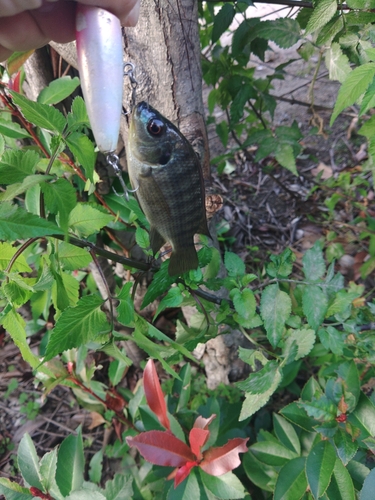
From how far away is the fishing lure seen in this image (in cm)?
57

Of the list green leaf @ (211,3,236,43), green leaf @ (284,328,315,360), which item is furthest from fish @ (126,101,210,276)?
green leaf @ (211,3,236,43)

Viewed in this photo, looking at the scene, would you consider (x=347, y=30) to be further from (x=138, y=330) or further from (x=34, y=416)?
(x=34, y=416)

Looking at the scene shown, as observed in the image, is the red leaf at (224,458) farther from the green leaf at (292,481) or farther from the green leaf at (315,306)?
the green leaf at (315,306)

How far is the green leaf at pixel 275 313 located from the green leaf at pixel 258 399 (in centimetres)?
9

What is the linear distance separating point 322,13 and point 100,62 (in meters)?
0.87

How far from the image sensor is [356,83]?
3.27 ft

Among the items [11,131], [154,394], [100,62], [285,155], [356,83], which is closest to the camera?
[100,62]

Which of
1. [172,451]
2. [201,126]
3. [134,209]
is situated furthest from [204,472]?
[201,126]

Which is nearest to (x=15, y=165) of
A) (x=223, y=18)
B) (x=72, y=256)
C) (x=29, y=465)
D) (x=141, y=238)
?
(x=72, y=256)

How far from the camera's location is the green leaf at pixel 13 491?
100 centimetres

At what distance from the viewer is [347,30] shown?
1194 mm

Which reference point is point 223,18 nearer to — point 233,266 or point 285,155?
point 285,155

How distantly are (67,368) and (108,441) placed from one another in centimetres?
57

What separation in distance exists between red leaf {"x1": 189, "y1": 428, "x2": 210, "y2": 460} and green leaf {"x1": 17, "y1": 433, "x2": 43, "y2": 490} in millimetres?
473
